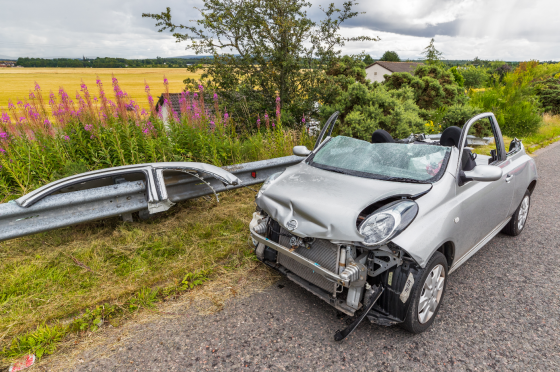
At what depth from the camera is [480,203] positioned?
3209 millimetres

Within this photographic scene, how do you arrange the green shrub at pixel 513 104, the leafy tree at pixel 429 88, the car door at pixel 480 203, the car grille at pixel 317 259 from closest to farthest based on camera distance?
the car grille at pixel 317 259 < the car door at pixel 480 203 < the leafy tree at pixel 429 88 < the green shrub at pixel 513 104

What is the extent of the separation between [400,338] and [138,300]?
7.84ft

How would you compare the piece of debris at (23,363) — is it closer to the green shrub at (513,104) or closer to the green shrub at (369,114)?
the green shrub at (369,114)

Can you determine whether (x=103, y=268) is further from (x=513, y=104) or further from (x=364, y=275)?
(x=513, y=104)

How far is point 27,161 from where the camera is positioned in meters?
4.50

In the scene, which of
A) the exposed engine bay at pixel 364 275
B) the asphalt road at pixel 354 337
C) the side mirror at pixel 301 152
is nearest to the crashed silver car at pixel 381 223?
the exposed engine bay at pixel 364 275

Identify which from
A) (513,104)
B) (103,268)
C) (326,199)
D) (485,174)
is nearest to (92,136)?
(103,268)

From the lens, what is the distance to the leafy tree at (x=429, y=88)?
11.0 meters

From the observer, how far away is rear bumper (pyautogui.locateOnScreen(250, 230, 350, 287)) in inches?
94.7

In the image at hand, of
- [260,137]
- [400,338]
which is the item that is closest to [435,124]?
[260,137]

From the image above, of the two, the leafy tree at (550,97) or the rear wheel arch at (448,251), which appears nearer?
the rear wheel arch at (448,251)

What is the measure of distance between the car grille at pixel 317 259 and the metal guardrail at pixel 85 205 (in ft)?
6.39

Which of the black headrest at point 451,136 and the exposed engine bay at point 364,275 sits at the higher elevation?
the black headrest at point 451,136

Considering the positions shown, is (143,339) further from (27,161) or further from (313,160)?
(27,161)
